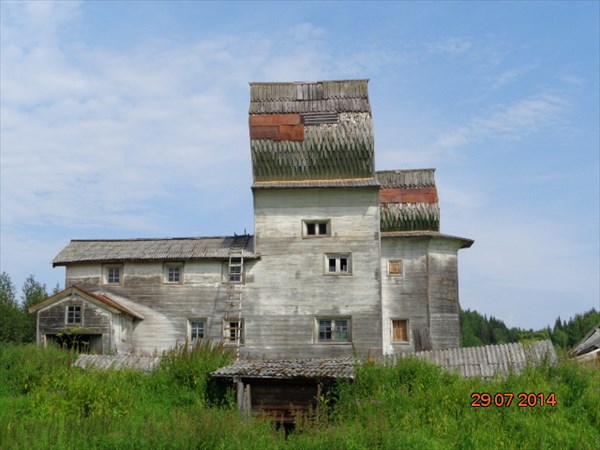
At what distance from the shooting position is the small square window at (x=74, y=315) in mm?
31859

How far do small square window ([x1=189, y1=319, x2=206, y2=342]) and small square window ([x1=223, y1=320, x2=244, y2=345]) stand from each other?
0.99 meters

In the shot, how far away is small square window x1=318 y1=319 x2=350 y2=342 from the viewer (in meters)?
32.3

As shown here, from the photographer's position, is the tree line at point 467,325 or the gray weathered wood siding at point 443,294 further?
the tree line at point 467,325

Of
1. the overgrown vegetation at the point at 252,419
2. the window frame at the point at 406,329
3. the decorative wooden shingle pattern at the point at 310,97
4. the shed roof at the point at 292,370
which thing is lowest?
the overgrown vegetation at the point at 252,419

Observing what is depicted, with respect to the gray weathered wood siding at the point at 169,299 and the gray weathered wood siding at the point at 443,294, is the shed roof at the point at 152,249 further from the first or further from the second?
the gray weathered wood siding at the point at 443,294

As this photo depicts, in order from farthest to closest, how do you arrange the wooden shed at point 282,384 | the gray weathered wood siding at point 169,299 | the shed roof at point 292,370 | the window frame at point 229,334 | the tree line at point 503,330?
the tree line at point 503,330, the gray weathered wood siding at point 169,299, the window frame at point 229,334, the wooden shed at point 282,384, the shed roof at point 292,370

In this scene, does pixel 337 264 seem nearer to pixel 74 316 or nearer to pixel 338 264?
pixel 338 264

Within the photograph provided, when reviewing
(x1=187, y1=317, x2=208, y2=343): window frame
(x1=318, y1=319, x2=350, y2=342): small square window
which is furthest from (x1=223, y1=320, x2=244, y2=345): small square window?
(x1=318, y1=319, x2=350, y2=342): small square window

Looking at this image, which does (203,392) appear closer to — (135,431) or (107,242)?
(135,431)

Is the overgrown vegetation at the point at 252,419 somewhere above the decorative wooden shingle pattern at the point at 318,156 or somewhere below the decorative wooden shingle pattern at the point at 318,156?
below

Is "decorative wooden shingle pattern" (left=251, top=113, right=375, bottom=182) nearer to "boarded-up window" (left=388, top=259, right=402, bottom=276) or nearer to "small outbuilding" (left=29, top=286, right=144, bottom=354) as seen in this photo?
"boarded-up window" (left=388, top=259, right=402, bottom=276)

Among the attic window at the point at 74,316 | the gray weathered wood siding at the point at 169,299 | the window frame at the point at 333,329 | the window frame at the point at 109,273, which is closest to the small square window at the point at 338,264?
the window frame at the point at 333,329

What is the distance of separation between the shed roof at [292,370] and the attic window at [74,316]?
9536mm

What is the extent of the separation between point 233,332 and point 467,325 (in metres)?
80.5
